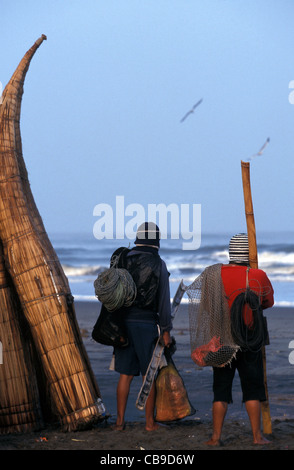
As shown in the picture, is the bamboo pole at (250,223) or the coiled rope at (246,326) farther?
the bamboo pole at (250,223)

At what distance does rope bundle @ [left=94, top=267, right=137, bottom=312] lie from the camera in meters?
6.22

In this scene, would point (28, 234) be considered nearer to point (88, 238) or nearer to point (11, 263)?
point (11, 263)

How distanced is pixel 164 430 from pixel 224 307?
53.1 inches

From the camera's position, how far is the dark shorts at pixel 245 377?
5.65 metres

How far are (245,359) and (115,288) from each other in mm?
1271

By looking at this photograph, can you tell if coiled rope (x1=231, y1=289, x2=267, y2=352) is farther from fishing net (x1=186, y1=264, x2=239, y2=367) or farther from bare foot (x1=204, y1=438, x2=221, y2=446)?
bare foot (x1=204, y1=438, x2=221, y2=446)

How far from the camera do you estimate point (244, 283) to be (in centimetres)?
574

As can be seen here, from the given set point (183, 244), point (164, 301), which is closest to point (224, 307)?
point (164, 301)

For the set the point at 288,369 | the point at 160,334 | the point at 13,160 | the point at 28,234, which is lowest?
the point at 288,369

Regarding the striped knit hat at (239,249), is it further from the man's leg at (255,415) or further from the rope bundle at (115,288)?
the man's leg at (255,415)

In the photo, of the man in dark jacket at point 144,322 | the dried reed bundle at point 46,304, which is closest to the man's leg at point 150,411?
the man in dark jacket at point 144,322

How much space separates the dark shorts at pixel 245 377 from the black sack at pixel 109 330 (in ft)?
3.36

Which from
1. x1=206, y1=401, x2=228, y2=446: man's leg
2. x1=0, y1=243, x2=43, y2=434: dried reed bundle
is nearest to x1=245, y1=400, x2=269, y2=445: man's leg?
x1=206, y1=401, x2=228, y2=446: man's leg
